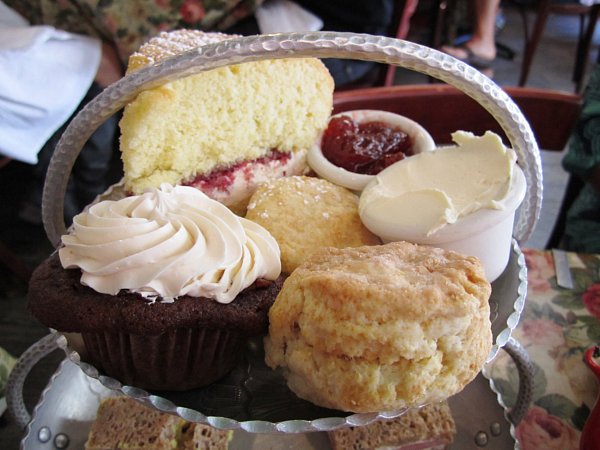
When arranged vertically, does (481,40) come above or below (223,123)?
below

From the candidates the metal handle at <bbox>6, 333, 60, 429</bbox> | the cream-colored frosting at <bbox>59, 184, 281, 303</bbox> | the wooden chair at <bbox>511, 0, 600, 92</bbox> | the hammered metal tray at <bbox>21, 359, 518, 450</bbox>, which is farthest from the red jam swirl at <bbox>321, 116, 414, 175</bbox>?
the wooden chair at <bbox>511, 0, 600, 92</bbox>

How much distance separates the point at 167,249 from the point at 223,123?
34cm

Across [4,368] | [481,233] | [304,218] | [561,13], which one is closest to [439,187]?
[481,233]

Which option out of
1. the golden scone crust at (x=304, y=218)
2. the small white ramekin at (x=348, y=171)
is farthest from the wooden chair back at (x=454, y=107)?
the golden scone crust at (x=304, y=218)

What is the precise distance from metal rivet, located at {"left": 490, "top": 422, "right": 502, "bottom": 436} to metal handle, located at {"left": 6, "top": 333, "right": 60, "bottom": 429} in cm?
67

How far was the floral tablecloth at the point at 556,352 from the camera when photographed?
94cm

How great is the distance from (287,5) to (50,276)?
145 centimetres

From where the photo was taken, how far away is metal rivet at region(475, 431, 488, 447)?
2.89ft

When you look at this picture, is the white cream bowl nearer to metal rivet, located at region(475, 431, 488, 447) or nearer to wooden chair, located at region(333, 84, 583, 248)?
metal rivet, located at region(475, 431, 488, 447)

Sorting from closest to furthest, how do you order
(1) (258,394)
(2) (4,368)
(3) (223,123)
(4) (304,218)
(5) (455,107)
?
1. (1) (258,394)
2. (4) (304,218)
3. (3) (223,123)
4. (2) (4,368)
5. (5) (455,107)

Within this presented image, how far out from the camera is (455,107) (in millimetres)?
1433

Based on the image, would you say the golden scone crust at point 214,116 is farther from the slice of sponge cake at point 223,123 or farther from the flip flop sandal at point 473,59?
the flip flop sandal at point 473,59

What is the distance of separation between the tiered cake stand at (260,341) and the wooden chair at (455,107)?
2.07 feet

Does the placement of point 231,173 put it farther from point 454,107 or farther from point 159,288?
point 454,107
